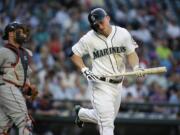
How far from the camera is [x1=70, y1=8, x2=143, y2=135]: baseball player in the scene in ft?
36.7

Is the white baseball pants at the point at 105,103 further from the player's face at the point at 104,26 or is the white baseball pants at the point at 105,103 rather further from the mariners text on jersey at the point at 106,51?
the player's face at the point at 104,26

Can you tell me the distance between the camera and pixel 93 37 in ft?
37.4

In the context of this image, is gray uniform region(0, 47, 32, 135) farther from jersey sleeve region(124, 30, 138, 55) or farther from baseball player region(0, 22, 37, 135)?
jersey sleeve region(124, 30, 138, 55)

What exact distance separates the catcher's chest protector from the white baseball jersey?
0.83 meters

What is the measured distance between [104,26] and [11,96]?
69.5 inches

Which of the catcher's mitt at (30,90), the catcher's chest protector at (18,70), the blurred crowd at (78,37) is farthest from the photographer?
the blurred crowd at (78,37)

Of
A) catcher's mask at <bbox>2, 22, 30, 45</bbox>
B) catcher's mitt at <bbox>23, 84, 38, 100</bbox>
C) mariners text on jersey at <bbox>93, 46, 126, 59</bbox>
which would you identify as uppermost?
catcher's mask at <bbox>2, 22, 30, 45</bbox>

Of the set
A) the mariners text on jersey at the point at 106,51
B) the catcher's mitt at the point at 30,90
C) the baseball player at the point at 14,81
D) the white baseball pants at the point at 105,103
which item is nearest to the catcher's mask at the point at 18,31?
the baseball player at the point at 14,81

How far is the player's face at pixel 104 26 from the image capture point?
11.2 meters

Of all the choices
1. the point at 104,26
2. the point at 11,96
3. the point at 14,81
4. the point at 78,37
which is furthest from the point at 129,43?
the point at 78,37

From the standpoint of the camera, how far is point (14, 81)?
11273 mm

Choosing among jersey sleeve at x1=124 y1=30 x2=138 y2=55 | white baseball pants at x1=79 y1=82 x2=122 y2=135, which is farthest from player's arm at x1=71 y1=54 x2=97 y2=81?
jersey sleeve at x1=124 y1=30 x2=138 y2=55

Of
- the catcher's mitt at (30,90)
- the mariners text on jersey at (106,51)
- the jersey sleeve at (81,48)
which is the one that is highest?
the jersey sleeve at (81,48)

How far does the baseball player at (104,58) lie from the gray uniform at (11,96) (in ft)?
3.11
